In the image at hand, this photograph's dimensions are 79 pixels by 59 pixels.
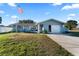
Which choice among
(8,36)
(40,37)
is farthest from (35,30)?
(8,36)

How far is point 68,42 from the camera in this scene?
8180 millimetres

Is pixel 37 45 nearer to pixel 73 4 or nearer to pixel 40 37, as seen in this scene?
pixel 40 37

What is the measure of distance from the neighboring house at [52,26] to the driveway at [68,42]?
228mm

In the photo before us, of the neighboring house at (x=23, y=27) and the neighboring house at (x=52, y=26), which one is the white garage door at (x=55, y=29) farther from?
the neighboring house at (x=23, y=27)

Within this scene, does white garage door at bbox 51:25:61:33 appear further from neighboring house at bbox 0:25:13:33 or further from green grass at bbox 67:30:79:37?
neighboring house at bbox 0:25:13:33

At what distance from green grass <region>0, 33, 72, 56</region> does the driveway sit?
0.52 ft

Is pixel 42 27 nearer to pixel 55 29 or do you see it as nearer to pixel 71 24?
pixel 55 29

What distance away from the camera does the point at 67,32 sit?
28.2ft

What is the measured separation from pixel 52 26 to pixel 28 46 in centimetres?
128

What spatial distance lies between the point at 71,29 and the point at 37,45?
1370 millimetres

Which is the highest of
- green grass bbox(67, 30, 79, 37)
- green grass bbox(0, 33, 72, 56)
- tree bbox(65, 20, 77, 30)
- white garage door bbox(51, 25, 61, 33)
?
tree bbox(65, 20, 77, 30)

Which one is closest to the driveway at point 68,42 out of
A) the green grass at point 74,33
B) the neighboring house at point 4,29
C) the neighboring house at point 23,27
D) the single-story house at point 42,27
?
the green grass at point 74,33

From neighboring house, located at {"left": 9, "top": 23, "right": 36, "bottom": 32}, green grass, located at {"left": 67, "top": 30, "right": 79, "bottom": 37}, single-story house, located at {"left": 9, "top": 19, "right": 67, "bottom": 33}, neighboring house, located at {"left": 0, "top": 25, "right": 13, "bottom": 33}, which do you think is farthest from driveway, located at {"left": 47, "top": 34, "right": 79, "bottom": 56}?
neighboring house, located at {"left": 0, "top": 25, "right": 13, "bottom": 33}

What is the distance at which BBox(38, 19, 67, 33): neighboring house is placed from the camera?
8513 millimetres
